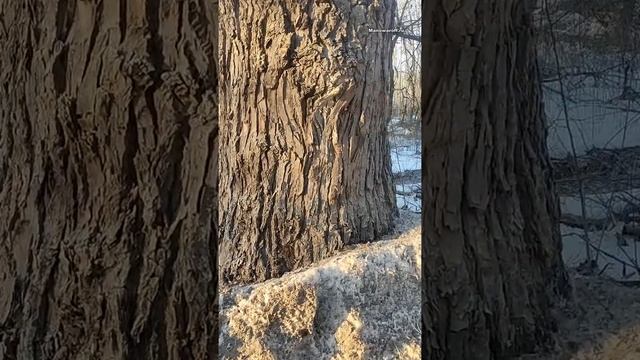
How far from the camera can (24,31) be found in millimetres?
972

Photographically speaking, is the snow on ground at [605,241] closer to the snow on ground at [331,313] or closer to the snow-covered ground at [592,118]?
the snow-covered ground at [592,118]

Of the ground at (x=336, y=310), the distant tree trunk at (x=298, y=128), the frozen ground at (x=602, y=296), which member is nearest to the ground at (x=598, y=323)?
the frozen ground at (x=602, y=296)

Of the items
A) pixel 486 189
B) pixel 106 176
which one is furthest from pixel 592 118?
pixel 106 176

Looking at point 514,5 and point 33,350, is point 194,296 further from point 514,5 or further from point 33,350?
point 514,5

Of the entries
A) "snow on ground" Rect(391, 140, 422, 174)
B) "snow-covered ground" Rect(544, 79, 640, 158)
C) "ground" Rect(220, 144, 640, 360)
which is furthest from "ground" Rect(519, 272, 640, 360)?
"snow on ground" Rect(391, 140, 422, 174)

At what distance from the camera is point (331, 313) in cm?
209

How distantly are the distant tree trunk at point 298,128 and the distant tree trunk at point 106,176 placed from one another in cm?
117

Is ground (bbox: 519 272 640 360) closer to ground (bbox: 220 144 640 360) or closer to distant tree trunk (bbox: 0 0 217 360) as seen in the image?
distant tree trunk (bbox: 0 0 217 360)

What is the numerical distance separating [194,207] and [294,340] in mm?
1152

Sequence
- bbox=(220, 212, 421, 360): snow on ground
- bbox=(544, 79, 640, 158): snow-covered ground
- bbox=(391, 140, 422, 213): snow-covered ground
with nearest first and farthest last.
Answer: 1. bbox=(544, 79, 640, 158): snow-covered ground
2. bbox=(220, 212, 421, 360): snow on ground
3. bbox=(391, 140, 422, 213): snow-covered ground

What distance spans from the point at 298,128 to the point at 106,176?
128 cm

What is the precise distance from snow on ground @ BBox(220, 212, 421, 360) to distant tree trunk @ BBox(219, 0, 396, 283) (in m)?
0.15

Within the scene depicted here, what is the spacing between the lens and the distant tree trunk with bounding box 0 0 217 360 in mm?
945

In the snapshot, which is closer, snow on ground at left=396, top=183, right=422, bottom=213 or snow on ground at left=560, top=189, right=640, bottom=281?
snow on ground at left=560, top=189, right=640, bottom=281
